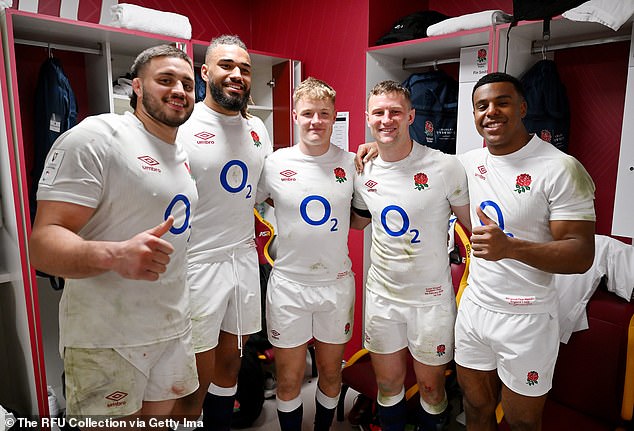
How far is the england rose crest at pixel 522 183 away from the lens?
5.22ft

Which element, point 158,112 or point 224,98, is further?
point 224,98

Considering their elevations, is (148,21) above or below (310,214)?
above

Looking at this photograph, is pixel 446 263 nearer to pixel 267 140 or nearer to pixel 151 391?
pixel 267 140

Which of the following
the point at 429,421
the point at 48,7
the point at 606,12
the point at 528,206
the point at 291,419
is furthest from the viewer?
the point at 48,7

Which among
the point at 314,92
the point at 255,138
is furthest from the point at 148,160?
the point at 314,92

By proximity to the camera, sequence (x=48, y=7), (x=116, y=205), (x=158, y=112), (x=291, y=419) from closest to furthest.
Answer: (x=116, y=205)
(x=158, y=112)
(x=291, y=419)
(x=48, y=7)

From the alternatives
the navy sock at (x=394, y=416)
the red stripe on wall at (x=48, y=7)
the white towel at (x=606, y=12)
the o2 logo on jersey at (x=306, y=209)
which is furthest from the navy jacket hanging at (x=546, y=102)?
the red stripe on wall at (x=48, y=7)

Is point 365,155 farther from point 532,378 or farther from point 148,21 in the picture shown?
point 148,21

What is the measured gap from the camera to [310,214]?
1.94 metres

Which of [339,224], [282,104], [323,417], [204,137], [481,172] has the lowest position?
[323,417]

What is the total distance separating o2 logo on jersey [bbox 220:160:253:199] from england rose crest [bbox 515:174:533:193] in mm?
1030

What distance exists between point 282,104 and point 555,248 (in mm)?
2151

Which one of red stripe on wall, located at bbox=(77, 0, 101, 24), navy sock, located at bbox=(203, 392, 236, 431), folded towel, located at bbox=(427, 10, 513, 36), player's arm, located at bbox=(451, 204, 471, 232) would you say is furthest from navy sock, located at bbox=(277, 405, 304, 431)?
red stripe on wall, located at bbox=(77, 0, 101, 24)

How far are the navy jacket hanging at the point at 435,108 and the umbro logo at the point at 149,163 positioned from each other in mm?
1669
